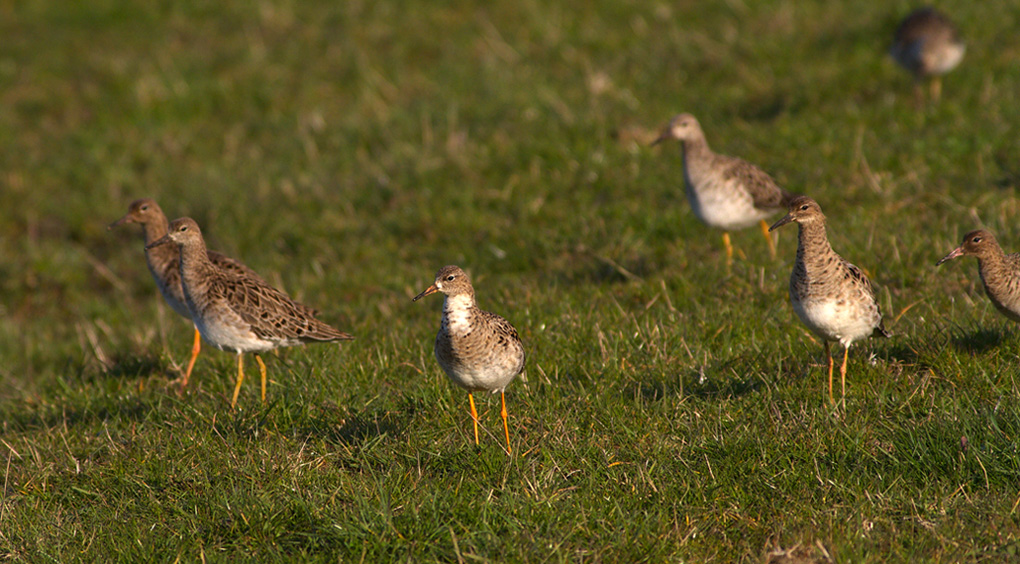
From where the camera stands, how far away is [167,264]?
29.6 feet

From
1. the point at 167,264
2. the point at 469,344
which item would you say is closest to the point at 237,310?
the point at 167,264

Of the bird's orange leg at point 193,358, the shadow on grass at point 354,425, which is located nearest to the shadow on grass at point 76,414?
the bird's orange leg at point 193,358

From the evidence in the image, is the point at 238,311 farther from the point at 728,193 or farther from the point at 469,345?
the point at 728,193

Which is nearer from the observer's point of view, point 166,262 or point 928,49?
point 166,262

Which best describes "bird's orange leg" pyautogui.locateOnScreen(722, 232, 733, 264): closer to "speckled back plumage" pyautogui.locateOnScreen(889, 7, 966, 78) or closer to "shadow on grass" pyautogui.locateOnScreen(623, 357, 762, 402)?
"shadow on grass" pyautogui.locateOnScreen(623, 357, 762, 402)

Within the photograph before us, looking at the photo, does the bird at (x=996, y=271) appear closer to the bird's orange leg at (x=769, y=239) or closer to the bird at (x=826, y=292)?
the bird at (x=826, y=292)

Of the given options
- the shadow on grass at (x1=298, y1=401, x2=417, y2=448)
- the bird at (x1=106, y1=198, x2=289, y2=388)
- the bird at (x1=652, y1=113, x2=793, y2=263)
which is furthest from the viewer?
the bird at (x1=652, y1=113, x2=793, y2=263)

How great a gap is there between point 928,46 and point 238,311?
781 centimetres

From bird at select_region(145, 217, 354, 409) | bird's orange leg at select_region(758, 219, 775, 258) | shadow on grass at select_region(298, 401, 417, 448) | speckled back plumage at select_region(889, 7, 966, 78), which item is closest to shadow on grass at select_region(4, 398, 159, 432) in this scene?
bird at select_region(145, 217, 354, 409)

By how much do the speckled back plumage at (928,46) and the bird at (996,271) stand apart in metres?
5.36

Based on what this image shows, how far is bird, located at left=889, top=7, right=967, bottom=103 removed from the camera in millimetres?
11172

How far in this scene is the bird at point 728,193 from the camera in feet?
29.6

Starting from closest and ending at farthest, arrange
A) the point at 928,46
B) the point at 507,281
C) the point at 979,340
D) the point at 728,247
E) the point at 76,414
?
the point at 979,340 → the point at 76,414 → the point at 728,247 → the point at 507,281 → the point at 928,46

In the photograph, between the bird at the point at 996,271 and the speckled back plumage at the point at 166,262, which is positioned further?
the speckled back plumage at the point at 166,262
